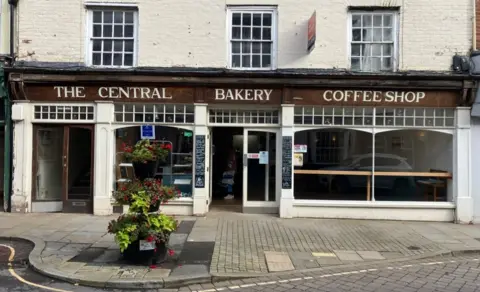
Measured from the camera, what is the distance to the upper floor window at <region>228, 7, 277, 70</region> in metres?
11.6

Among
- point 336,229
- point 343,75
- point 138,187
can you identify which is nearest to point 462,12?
point 343,75

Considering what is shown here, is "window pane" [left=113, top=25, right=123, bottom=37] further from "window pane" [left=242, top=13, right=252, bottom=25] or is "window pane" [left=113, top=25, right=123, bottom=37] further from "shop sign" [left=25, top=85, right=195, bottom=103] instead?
"window pane" [left=242, top=13, right=252, bottom=25]

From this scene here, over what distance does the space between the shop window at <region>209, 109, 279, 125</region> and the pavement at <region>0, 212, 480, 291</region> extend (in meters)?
2.50

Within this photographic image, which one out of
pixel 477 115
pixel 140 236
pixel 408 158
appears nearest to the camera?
pixel 140 236

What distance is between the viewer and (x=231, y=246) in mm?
8383

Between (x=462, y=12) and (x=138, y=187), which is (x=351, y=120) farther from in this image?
(x=138, y=187)

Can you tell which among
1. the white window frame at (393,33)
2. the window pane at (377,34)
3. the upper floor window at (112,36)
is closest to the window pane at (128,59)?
the upper floor window at (112,36)

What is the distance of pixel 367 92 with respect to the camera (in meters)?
11.3

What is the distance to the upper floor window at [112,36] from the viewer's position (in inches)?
457

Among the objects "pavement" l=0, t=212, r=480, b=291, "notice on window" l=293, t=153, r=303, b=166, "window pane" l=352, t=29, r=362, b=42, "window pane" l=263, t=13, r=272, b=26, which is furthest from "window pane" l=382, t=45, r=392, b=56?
"pavement" l=0, t=212, r=480, b=291

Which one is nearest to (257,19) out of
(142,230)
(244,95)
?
(244,95)

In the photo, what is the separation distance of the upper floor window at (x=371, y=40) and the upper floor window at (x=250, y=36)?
220cm

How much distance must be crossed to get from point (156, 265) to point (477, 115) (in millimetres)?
8810

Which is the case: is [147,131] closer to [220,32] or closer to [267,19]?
[220,32]
